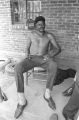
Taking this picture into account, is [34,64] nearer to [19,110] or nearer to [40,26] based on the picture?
[40,26]

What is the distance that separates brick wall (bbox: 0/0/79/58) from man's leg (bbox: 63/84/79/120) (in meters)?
1.78

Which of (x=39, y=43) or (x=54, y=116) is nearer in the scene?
(x=54, y=116)

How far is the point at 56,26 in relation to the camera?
13.3 feet

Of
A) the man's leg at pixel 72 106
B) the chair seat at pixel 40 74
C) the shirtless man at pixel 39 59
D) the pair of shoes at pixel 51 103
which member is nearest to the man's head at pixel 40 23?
the shirtless man at pixel 39 59

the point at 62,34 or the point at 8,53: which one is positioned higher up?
the point at 62,34

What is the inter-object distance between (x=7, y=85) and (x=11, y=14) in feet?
5.71

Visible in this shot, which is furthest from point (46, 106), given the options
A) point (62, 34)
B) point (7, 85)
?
point (62, 34)

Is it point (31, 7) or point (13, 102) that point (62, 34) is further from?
point (13, 102)

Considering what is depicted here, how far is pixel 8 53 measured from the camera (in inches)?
181

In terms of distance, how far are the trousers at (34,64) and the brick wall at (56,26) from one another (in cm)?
102

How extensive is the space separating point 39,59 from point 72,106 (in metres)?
1.13

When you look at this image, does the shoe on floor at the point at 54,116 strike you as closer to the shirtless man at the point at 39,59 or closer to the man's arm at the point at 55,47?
the shirtless man at the point at 39,59

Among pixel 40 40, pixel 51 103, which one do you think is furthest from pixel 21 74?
pixel 40 40

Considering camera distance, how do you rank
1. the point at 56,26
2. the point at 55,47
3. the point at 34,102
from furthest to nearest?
the point at 56,26, the point at 55,47, the point at 34,102
